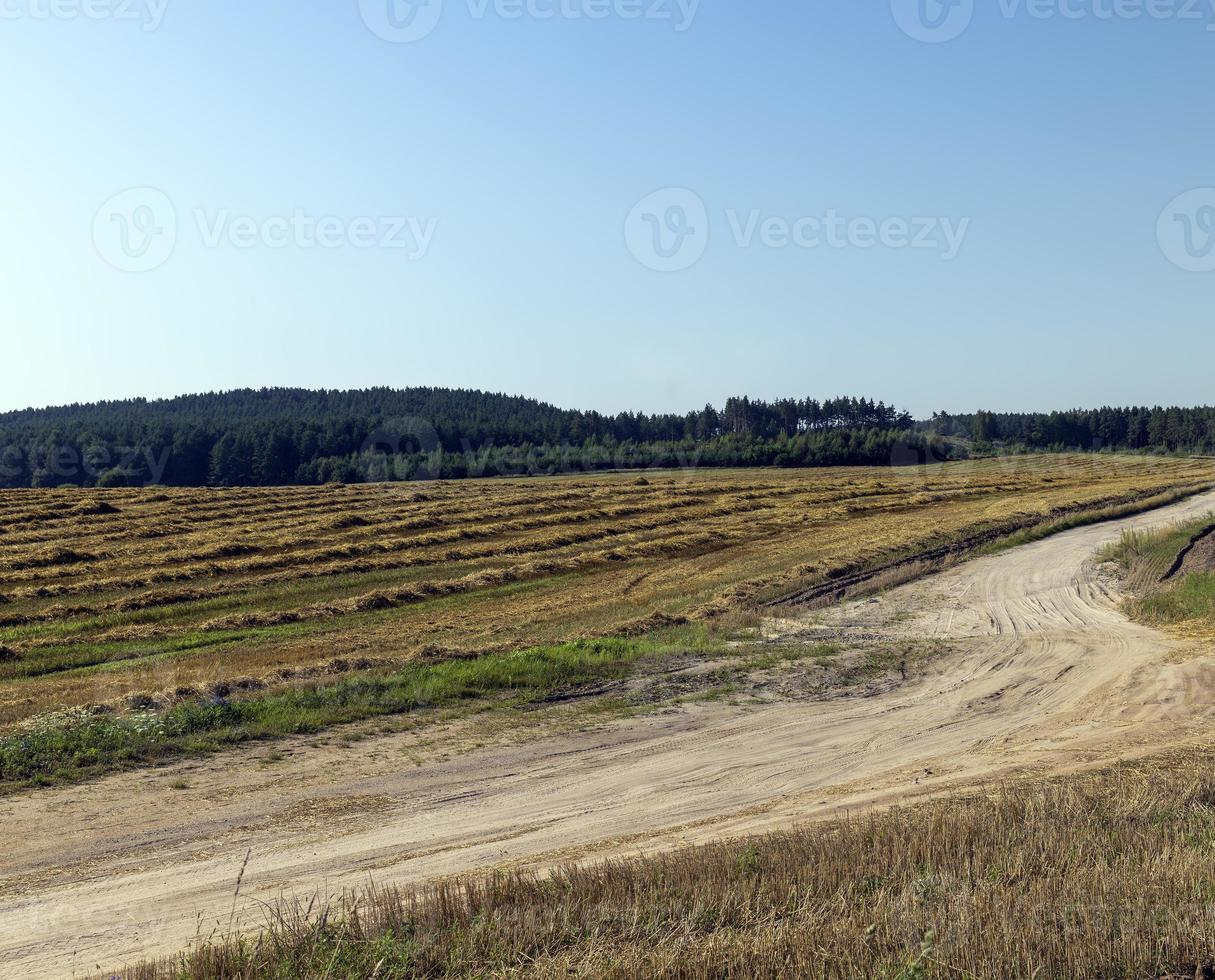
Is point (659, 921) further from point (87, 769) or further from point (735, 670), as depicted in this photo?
point (735, 670)

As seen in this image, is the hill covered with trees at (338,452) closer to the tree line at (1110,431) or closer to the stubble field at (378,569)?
the tree line at (1110,431)

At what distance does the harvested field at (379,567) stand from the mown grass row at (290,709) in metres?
1.37

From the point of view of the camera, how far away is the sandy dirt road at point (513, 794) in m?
9.12

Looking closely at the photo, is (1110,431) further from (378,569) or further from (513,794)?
(513,794)

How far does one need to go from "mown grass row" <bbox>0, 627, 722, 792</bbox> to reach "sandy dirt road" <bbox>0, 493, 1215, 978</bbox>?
0.74 meters

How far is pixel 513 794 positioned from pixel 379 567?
1052 inches

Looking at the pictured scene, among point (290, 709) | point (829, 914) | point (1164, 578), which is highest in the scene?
point (829, 914)

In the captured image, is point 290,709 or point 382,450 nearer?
point 290,709

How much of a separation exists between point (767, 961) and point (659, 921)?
1.10 metres

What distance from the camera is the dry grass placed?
626 cm

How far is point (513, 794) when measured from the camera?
12508 millimetres

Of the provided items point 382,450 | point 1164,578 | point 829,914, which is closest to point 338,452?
point 382,450

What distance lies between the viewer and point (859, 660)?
20516mm

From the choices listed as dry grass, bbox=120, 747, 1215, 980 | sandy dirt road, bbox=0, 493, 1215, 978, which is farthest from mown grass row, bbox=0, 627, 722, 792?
dry grass, bbox=120, 747, 1215, 980
